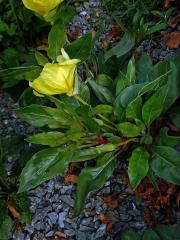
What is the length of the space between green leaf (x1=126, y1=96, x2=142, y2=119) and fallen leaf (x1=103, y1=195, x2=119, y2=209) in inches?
20.4

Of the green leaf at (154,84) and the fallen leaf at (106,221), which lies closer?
the green leaf at (154,84)

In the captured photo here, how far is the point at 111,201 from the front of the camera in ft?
8.02

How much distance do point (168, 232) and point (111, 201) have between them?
45 cm

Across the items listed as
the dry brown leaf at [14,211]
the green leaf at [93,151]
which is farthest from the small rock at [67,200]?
the green leaf at [93,151]

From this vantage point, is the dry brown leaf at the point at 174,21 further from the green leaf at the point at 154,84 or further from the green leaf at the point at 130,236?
the green leaf at the point at 130,236

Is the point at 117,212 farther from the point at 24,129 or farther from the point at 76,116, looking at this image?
the point at 24,129

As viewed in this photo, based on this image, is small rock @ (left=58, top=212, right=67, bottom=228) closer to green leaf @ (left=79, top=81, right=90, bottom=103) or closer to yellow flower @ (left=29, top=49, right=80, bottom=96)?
green leaf @ (left=79, top=81, right=90, bottom=103)

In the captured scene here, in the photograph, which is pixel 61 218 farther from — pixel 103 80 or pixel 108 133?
pixel 103 80

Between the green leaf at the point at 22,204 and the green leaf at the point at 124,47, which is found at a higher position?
the green leaf at the point at 124,47

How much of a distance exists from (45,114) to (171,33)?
117cm

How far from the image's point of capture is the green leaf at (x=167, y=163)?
2.06m

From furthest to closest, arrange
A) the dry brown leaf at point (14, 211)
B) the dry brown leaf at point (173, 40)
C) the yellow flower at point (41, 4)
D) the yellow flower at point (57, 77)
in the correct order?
the dry brown leaf at point (173, 40) < the dry brown leaf at point (14, 211) < the yellow flower at point (41, 4) < the yellow flower at point (57, 77)

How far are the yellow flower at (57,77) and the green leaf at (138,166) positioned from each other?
0.58 meters

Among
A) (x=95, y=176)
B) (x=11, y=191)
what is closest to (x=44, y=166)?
(x=95, y=176)
